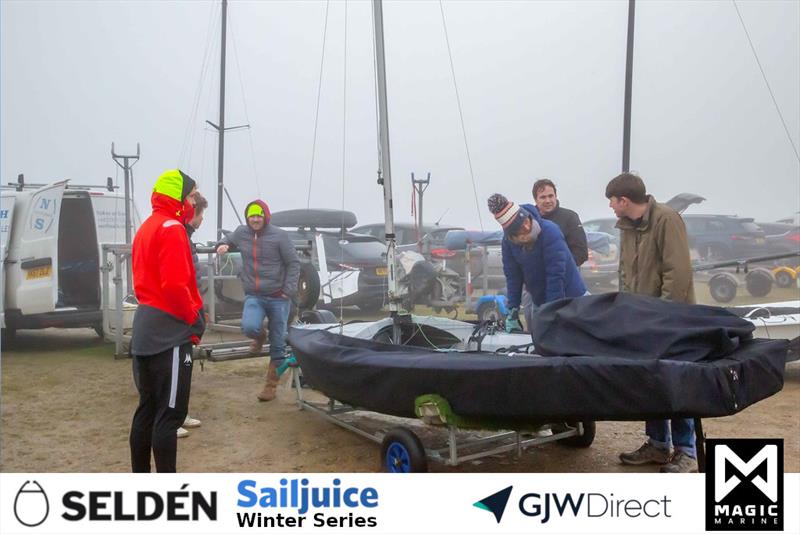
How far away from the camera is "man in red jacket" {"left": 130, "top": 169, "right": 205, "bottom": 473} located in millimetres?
2572

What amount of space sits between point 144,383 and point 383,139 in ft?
5.86

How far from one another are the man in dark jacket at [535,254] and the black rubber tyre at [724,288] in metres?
5.97

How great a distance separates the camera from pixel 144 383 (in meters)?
2.63

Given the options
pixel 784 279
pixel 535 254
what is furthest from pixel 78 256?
pixel 784 279

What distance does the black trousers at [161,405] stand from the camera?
2.57 metres

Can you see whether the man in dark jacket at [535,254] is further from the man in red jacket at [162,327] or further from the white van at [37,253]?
the white van at [37,253]

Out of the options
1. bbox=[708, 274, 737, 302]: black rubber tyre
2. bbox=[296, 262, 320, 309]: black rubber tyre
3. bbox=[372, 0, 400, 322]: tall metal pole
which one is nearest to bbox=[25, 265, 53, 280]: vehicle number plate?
bbox=[296, 262, 320, 309]: black rubber tyre

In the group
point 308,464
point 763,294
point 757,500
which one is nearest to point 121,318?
point 308,464

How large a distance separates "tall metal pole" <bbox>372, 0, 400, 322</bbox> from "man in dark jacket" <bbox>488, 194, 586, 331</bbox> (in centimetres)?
58

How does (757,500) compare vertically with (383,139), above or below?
below

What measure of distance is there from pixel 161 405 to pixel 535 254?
1.82 metres

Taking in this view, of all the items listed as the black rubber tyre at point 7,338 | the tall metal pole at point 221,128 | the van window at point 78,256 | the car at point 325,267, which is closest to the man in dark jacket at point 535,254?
the car at point 325,267

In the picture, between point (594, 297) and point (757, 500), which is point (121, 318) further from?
point (757, 500)

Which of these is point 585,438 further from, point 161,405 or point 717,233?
point 717,233
